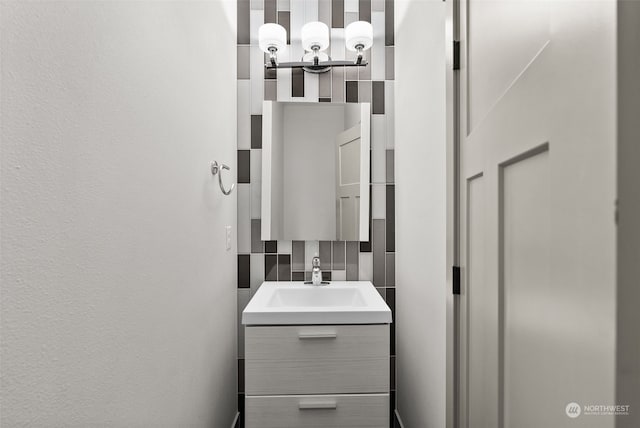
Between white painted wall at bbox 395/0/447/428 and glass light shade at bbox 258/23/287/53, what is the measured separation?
58 cm

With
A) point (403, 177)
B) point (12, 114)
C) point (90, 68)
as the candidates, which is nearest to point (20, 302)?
point (12, 114)

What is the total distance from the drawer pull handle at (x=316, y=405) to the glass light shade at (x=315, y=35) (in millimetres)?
1600

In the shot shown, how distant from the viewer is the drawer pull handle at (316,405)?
1.42 meters

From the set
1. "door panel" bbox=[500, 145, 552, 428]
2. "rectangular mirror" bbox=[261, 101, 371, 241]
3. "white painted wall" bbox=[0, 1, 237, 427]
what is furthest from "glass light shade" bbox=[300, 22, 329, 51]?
"door panel" bbox=[500, 145, 552, 428]

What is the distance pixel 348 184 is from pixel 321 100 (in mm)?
468

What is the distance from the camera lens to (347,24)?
78.0 inches

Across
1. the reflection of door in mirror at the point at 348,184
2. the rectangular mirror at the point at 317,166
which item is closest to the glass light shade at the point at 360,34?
the rectangular mirror at the point at 317,166

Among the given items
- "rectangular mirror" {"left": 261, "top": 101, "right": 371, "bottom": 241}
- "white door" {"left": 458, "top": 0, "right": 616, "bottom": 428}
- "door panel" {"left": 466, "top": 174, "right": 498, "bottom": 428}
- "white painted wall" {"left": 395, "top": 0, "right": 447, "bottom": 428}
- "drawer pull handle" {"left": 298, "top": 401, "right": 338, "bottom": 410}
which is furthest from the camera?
"rectangular mirror" {"left": 261, "top": 101, "right": 371, "bottom": 241}

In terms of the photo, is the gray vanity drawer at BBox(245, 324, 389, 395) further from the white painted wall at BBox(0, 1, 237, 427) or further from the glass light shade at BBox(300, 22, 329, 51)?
the glass light shade at BBox(300, 22, 329, 51)

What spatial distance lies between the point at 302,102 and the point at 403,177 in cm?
65

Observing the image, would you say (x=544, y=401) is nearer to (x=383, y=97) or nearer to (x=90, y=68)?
(x=90, y=68)

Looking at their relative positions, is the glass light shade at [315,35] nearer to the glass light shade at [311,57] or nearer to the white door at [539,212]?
the glass light shade at [311,57]

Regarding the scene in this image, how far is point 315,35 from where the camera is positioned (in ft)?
6.03

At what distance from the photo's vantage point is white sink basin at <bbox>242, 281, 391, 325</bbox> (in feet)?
4.69
